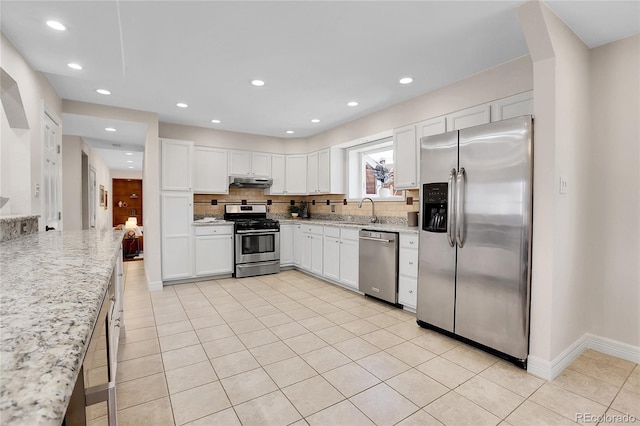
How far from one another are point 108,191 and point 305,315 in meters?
9.16

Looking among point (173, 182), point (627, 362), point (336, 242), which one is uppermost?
point (173, 182)

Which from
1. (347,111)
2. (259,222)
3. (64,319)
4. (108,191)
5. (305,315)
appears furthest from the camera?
(108,191)

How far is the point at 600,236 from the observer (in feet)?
8.42

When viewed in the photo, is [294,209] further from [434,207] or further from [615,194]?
[615,194]

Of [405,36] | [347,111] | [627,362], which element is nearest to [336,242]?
[347,111]

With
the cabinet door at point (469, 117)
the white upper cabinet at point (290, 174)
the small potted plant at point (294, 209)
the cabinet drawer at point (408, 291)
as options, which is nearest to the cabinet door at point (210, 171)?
the white upper cabinet at point (290, 174)

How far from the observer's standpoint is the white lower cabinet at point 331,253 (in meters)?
4.45

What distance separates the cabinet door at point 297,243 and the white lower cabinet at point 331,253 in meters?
0.71

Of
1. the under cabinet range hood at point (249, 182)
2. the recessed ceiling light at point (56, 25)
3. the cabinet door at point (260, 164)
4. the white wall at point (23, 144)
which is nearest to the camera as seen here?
the recessed ceiling light at point (56, 25)

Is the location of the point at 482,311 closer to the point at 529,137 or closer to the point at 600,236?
the point at 600,236

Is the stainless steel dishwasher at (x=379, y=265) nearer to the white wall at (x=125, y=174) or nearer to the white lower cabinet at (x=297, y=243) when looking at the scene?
the white lower cabinet at (x=297, y=243)

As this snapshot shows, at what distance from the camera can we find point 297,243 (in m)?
5.43

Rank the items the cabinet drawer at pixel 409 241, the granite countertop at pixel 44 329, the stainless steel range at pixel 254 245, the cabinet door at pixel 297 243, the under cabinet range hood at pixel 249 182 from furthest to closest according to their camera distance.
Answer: the cabinet door at pixel 297 243
the under cabinet range hood at pixel 249 182
the stainless steel range at pixel 254 245
the cabinet drawer at pixel 409 241
the granite countertop at pixel 44 329

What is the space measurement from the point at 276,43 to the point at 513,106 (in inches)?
82.9
